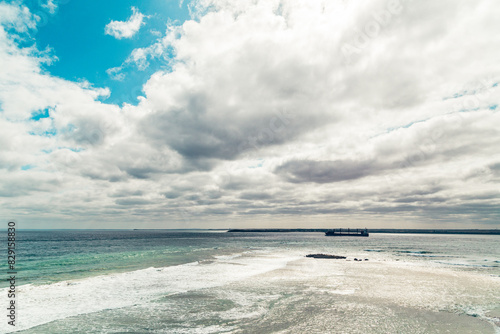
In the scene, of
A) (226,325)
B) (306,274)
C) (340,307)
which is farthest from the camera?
(306,274)

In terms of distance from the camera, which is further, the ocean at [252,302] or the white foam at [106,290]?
the white foam at [106,290]

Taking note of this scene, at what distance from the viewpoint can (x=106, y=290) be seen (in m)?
27.6

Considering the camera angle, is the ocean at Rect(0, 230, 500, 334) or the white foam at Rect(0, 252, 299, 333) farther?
the white foam at Rect(0, 252, 299, 333)

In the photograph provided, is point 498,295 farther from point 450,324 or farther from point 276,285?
point 276,285

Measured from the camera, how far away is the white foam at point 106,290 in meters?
20.9

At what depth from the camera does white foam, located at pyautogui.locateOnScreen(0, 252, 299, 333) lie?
824 inches

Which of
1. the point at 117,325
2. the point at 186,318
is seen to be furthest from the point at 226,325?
the point at 117,325

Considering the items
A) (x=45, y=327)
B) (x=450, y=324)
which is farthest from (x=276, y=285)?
(x=45, y=327)

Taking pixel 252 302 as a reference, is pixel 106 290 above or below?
above

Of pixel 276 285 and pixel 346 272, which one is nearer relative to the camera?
pixel 276 285

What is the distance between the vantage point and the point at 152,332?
1695 centimetres

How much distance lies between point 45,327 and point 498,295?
38010 millimetres

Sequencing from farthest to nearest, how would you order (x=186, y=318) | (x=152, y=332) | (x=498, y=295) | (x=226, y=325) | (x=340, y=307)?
(x=498, y=295) → (x=340, y=307) → (x=186, y=318) → (x=226, y=325) → (x=152, y=332)

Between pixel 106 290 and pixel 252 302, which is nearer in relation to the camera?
pixel 252 302
